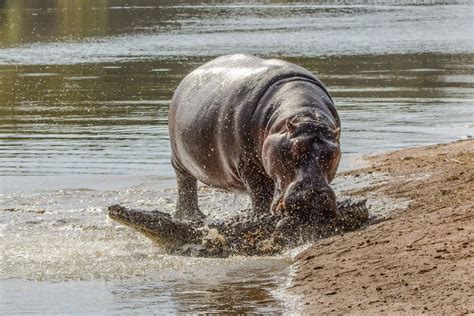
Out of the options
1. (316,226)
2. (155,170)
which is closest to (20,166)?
(155,170)

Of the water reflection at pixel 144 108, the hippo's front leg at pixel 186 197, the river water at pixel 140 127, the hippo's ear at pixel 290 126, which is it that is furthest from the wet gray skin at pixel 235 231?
the water reflection at pixel 144 108

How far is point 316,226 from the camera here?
7727 mm

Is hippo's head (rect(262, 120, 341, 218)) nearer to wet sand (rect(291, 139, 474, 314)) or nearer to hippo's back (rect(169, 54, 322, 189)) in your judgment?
wet sand (rect(291, 139, 474, 314))

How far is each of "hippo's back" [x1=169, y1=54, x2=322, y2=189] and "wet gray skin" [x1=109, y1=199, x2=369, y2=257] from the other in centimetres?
63

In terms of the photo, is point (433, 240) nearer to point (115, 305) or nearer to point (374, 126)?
point (115, 305)

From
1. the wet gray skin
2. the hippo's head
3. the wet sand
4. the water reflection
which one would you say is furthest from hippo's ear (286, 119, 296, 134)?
the water reflection

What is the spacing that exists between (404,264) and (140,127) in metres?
10.1

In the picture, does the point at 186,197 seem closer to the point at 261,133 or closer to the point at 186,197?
the point at 186,197

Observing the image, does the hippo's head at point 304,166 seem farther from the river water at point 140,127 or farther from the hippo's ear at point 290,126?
the river water at point 140,127

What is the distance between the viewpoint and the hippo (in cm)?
763

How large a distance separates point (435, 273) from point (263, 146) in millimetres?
2019

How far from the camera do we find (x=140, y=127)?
54.2 feet

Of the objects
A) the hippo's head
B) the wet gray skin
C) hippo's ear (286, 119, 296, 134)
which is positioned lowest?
the wet gray skin

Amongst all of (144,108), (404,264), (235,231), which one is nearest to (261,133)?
(235,231)
